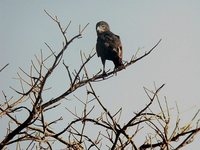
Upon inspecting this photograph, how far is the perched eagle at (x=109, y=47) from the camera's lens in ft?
24.7

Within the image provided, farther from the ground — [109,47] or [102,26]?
[102,26]

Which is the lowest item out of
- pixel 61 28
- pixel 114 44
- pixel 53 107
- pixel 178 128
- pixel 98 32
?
pixel 178 128

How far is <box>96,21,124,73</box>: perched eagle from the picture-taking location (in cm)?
753

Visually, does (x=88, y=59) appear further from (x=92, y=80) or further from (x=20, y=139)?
(x=20, y=139)

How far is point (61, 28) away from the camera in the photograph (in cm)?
354

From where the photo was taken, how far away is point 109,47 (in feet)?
25.9

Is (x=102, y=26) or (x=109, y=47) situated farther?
(x=102, y=26)

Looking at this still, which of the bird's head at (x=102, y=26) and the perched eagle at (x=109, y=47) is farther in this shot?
the bird's head at (x=102, y=26)

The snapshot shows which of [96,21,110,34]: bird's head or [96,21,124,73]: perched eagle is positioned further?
[96,21,110,34]: bird's head

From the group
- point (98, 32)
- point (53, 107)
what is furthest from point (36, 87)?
point (98, 32)

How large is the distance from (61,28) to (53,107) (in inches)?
28.4

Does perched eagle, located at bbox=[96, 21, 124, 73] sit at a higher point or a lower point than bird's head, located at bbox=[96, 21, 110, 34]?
lower

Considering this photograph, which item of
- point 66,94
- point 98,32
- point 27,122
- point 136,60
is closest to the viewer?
point 27,122

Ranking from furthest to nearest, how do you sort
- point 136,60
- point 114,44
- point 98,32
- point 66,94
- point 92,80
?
1. point 98,32
2. point 114,44
3. point 136,60
4. point 92,80
5. point 66,94
